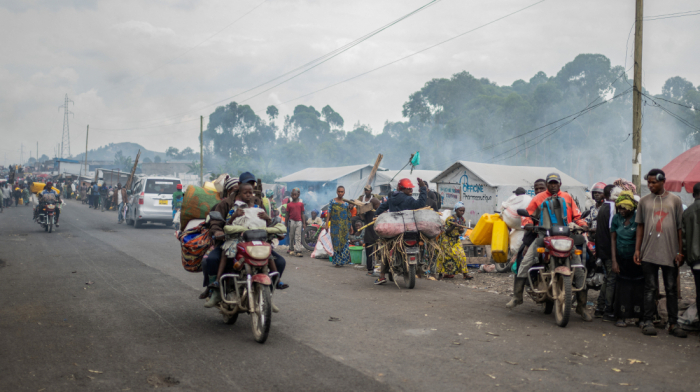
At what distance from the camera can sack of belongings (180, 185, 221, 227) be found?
243 inches

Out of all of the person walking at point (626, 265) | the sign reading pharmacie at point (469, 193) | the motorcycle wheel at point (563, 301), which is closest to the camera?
the motorcycle wheel at point (563, 301)

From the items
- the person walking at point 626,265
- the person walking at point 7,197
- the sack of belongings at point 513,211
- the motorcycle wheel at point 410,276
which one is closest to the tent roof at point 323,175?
the person walking at point 7,197

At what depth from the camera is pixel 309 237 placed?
16141mm

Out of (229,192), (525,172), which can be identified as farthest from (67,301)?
(525,172)

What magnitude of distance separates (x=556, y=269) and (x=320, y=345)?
2960 millimetres

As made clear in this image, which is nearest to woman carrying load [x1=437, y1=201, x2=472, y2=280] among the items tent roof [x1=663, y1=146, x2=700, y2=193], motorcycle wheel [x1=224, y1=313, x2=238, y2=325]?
motorcycle wheel [x1=224, y1=313, x2=238, y2=325]

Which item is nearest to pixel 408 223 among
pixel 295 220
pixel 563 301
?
pixel 563 301

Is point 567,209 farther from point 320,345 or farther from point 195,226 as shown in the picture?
point 195,226

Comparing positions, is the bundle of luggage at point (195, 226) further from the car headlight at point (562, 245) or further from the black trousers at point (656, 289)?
the black trousers at point (656, 289)

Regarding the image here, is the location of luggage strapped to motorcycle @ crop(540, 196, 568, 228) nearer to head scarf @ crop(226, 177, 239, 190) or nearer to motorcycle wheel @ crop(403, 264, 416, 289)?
motorcycle wheel @ crop(403, 264, 416, 289)

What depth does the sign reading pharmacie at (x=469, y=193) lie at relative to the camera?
2192 cm

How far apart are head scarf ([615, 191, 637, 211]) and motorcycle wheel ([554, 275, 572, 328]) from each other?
1106 millimetres

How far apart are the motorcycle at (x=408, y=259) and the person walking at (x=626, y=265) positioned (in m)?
3.28

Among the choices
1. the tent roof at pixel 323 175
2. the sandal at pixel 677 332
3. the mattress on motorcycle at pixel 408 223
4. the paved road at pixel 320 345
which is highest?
the tent roof at pixel 323 175
